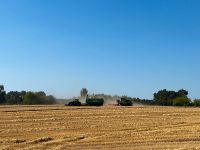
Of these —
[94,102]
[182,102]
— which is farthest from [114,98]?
[94,102]

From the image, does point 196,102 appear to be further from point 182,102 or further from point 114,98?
point 114,98

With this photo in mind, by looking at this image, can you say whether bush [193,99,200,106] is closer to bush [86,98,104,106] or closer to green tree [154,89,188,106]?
green tree [154,89,188,106]

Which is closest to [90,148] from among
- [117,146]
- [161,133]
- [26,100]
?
[117,146]

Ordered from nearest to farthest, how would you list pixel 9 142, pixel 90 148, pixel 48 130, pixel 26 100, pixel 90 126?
pixel 90 148
pixel 9 142
pixel 48 130
pixel 90 126
pixel 26 100

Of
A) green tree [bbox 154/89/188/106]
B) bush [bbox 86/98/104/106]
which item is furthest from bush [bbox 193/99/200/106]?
bush [bbox 86/98/104/106]

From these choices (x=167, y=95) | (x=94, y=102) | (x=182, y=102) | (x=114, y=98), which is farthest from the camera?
(x=167, y=95)

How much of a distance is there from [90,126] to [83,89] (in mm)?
72219

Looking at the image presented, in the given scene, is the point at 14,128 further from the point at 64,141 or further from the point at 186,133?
the point at 186,133

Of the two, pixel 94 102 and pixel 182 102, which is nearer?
pixel 94 102

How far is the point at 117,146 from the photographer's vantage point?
19.4 metres

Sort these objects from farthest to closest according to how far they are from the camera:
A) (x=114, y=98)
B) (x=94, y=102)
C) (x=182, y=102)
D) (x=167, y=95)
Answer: (x=167, y=95)
(x=114, y=98)
(x=182, y=102)
(x=94, y=102)

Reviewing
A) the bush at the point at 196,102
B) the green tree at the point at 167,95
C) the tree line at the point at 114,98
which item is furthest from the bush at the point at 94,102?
the green tree at the point at 167,95

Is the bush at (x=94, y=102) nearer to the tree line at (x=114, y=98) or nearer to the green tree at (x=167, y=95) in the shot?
the tree line at (x=114, y=98)

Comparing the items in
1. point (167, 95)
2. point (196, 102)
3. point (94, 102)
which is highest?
point (167, 95)
